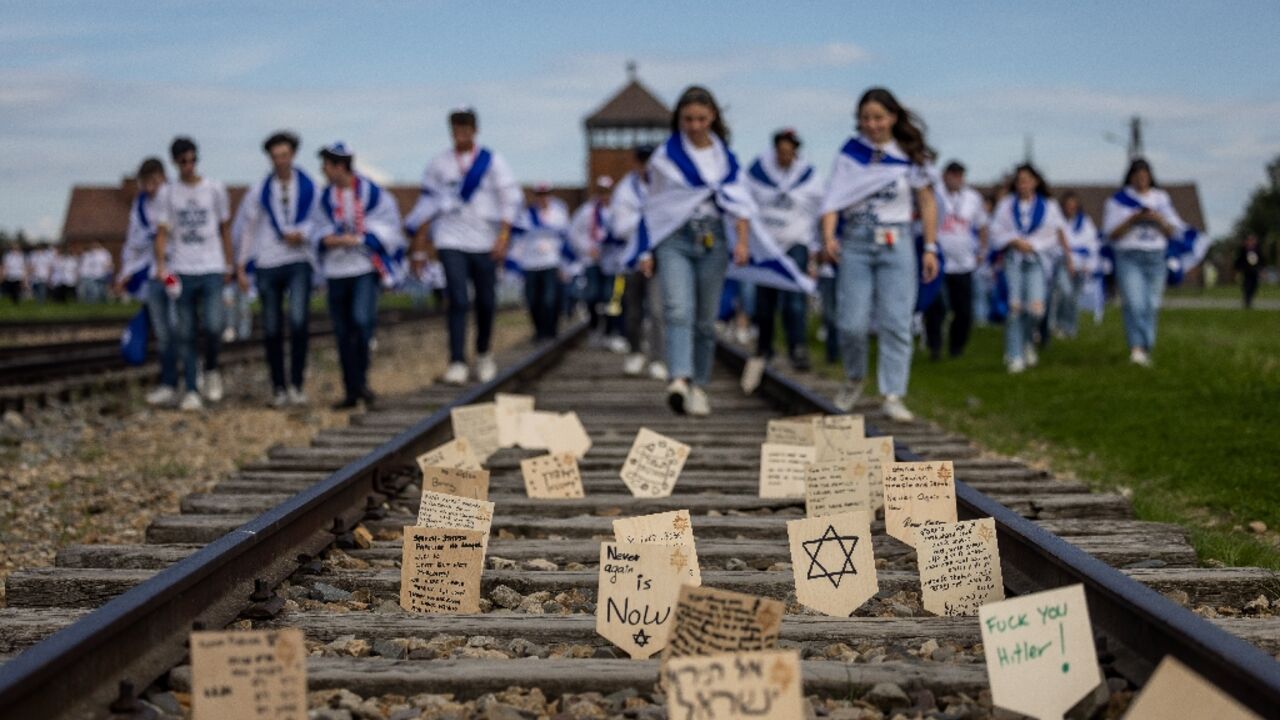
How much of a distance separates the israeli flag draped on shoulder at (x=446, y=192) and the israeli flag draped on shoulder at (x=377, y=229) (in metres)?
0.29

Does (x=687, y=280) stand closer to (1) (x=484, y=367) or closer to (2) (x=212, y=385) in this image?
(1) (x=484, y=367)

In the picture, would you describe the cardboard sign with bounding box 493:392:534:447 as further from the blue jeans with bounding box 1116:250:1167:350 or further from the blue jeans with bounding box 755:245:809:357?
the blue jeans with bounding box 1116:250:1167:350

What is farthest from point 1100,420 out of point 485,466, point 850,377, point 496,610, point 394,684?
point 394,684

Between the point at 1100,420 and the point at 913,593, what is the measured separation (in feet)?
18.8

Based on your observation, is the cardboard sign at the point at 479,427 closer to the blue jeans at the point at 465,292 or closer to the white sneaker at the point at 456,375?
the blue jeans at the point at 465,292

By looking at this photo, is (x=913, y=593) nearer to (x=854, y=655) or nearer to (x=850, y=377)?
(x=854, y=655)

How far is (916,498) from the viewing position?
4559 millimetres

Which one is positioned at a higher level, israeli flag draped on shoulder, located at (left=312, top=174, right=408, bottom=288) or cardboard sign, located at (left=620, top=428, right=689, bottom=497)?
israeli flag draped on shoulder, located at (left=312, top=174, right=408, bottom=288)

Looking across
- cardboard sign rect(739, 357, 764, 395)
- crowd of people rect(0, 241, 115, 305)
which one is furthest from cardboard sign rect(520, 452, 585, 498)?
crowd of people rect(0, 241, 115, 305)

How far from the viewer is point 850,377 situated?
906cm

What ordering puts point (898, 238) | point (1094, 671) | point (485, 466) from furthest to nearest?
1. point (898, 238)
2. point (485, 466)
3. point (1094, 671)

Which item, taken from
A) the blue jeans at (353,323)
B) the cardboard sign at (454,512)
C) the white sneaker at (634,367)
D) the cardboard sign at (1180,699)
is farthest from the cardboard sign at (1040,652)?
the white sneaker at (634,367)

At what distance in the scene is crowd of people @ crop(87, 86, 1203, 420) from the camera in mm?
8492

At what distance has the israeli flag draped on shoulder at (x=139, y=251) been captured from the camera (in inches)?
436
